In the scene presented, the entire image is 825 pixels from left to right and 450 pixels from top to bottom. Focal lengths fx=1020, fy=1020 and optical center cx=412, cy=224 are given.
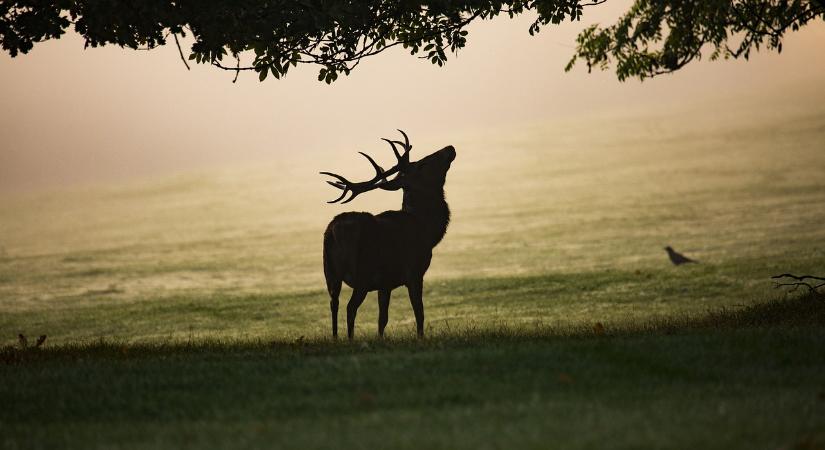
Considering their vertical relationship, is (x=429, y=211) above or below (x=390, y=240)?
above

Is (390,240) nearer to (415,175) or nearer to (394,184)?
(394,184)

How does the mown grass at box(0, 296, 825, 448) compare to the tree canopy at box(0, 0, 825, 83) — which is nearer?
the mown grass at box(0, 296, 825, 448)

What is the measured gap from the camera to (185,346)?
15391mm

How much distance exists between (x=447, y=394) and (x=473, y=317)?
48.2 ft

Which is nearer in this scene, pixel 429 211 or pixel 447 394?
pixel 447 394

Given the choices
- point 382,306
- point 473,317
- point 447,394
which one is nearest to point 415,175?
point 382,306

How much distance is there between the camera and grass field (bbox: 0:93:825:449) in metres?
8.89

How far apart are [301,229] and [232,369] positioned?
4530cm

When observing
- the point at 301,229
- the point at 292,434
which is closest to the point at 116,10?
the point at 292,434

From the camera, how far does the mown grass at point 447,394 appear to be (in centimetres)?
827

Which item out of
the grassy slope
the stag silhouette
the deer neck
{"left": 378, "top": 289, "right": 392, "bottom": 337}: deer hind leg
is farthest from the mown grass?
the grassy slope

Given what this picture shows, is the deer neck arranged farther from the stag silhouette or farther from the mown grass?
the mown grass

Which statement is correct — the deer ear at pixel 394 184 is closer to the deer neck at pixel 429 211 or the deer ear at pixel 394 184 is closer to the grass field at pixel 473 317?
the deer neck at pixel 429 211

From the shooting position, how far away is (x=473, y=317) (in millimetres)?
24469
